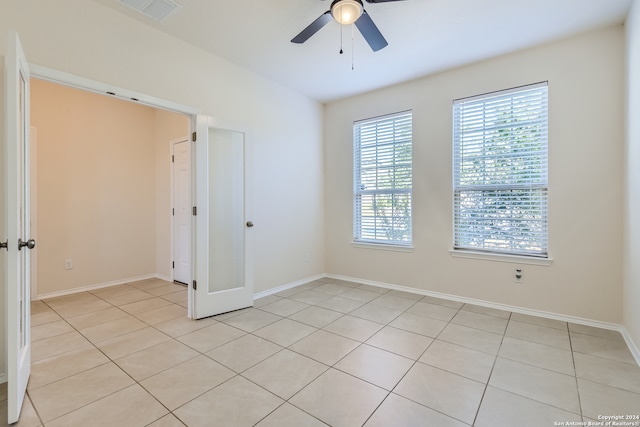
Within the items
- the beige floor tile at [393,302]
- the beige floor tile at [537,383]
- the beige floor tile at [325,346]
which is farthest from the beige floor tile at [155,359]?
the beige floor tile at [537,383]

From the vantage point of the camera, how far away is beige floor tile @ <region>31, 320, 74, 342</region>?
2.63m

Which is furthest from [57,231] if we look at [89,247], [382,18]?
[382,18]

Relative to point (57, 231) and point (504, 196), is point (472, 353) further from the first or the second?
point (57, 231)

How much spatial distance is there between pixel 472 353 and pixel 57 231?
16.3 feet

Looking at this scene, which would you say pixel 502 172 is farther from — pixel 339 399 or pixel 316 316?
pixel 339 399

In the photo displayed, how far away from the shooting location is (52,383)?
194 centimetres

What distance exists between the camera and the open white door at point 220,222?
3.06m

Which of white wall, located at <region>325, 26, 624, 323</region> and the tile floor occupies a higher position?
white wall, located at <region>325, 26, 624, 323</region>

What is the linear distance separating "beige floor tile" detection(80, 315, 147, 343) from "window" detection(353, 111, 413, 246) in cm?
294

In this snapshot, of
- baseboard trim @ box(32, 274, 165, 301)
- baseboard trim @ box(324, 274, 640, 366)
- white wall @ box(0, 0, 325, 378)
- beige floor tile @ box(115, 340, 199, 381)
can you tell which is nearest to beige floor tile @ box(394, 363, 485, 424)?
baseboard trim @ box(324, 274, 640, 366)

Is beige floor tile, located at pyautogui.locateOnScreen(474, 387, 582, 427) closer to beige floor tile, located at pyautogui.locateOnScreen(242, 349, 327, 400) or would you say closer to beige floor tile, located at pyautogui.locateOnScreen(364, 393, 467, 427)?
beige floor tile, located at pyautogui.locateOnScreen(364, 393, 467, 427)

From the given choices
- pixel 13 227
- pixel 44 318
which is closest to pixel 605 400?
pixel 13 227

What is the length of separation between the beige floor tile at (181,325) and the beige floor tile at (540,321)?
3112 millimetres

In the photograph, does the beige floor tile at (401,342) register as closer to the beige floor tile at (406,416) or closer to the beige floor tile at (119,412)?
the beige floor tile at (406,416)
